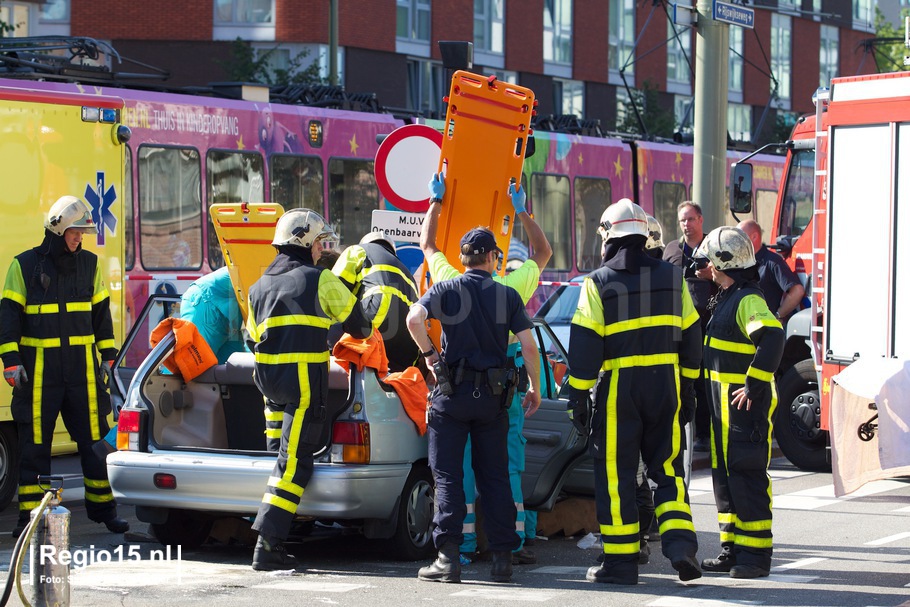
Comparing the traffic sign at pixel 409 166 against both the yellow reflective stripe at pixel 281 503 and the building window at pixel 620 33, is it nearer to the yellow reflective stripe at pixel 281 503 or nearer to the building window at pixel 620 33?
the yellow reflective stripe at pixel 281 503

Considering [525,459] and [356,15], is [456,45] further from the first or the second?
[356,15]

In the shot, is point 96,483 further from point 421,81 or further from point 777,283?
point 421,81

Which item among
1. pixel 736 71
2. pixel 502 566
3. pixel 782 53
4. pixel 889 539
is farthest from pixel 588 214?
pixel 782 53

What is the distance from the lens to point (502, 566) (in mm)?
7738

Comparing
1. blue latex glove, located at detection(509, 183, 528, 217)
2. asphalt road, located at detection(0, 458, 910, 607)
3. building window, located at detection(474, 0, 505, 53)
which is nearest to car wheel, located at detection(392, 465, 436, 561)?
asphalt road, located at detection(0, 458, 910, 607)

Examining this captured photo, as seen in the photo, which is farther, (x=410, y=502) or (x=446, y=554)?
(x=410, y=502)

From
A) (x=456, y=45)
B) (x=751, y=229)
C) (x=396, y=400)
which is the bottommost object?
(x=396, y=400)

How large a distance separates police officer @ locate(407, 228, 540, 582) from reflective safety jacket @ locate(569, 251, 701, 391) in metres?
0.36

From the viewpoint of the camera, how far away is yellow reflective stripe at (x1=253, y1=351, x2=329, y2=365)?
310 inches

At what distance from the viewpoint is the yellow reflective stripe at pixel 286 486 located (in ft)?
25.2

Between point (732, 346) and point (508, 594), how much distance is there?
1.83 meters

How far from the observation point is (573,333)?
7641 millimetres

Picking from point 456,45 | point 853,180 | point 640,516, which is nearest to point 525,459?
point 640,516

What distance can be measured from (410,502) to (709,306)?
2.04 meters
